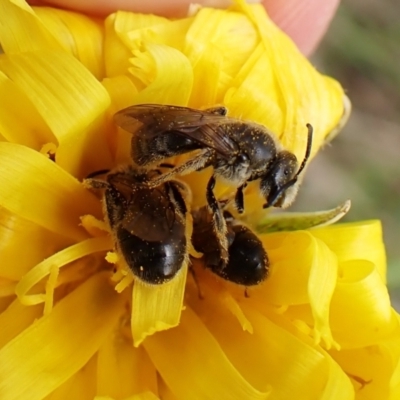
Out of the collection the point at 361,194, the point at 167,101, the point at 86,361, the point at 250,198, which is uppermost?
the point at 167,101

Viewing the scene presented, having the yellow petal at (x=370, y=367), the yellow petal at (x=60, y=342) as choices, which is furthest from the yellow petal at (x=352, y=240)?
the yellow petal at (x=60, y=342)

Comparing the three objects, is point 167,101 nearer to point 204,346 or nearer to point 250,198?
point 250,198

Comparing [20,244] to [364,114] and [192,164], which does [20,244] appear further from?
[364,114]

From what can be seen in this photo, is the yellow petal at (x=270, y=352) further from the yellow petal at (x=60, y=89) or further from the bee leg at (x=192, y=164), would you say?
the yellow petal at (x=60, y=89)

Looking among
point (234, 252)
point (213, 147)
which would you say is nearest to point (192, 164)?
point (213, 147)

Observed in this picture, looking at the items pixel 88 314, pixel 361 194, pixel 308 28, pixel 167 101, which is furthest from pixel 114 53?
pixel 361 194

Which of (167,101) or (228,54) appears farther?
(228,54)
